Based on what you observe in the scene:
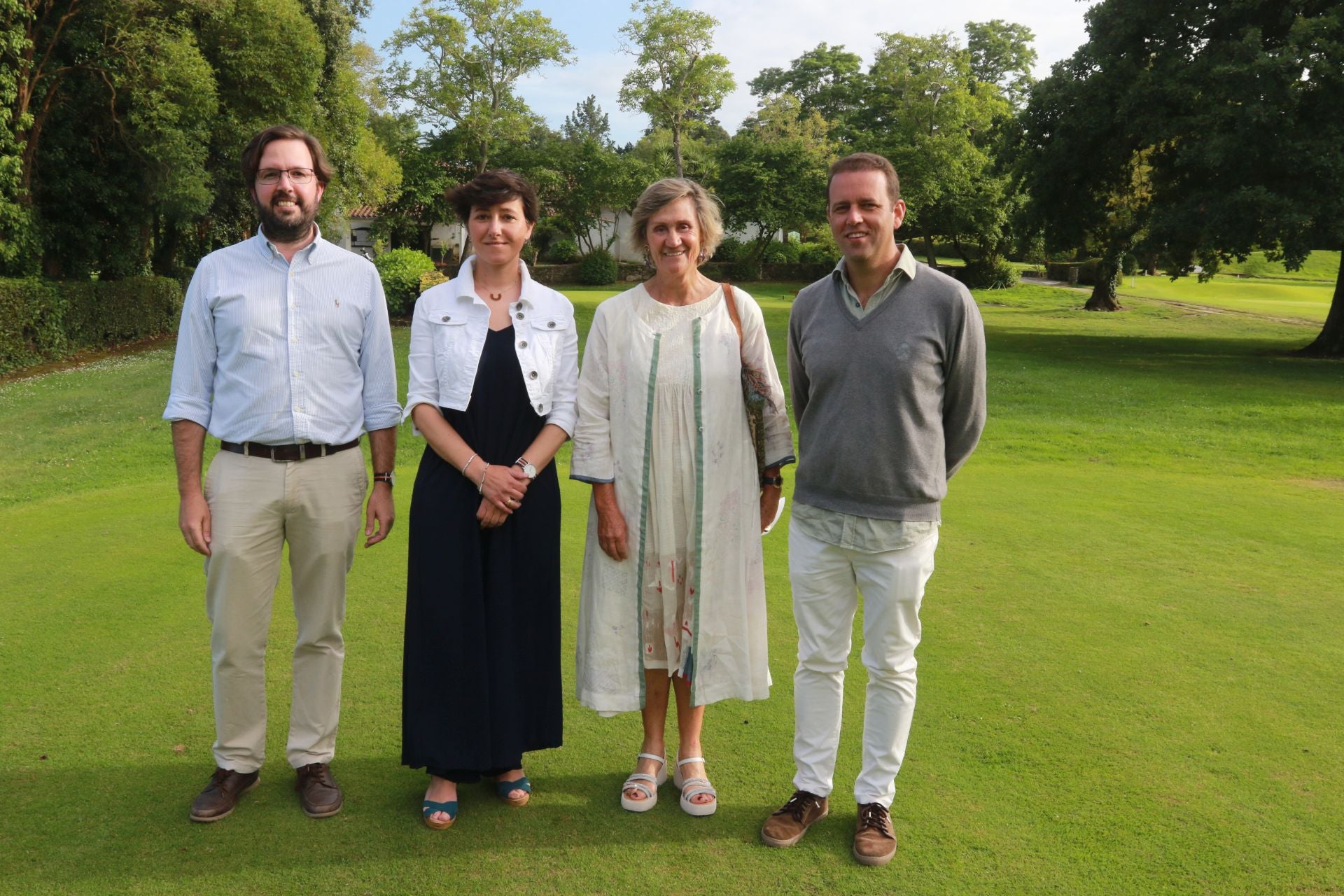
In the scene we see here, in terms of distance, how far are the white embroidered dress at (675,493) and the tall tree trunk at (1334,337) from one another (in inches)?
726

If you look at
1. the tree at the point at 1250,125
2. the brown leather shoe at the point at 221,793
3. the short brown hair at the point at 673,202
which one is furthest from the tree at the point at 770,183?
the brown leather shoe at the point at 221,793

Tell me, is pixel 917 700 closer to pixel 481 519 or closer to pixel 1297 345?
pixel 481 519

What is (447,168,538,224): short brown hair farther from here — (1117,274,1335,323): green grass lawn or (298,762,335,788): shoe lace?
(1117,274,1335,323): green grass lawn

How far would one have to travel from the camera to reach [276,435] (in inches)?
118

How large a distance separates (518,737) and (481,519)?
0.70 meters

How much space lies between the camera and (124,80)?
16.8m

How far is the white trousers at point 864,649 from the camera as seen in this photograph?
2.91m

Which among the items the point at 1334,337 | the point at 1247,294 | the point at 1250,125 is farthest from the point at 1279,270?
the point at 1250,125

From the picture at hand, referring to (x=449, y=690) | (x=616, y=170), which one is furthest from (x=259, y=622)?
(x=616, y=170)

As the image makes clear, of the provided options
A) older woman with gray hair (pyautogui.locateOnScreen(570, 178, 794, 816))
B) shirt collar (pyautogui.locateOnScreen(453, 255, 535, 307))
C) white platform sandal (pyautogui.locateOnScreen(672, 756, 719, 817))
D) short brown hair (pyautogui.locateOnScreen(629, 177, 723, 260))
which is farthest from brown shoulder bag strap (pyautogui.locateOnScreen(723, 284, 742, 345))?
white platform sandal (pyautogui.locateOnScreen(672, 756, 719, 817))

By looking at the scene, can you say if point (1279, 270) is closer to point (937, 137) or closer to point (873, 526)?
point (937, 137)

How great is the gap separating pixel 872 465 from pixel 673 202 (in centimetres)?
97

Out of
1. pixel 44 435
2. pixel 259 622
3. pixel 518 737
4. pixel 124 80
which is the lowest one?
pixel 44 435

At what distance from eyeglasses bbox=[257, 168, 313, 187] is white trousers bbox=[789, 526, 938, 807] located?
1819 mm
